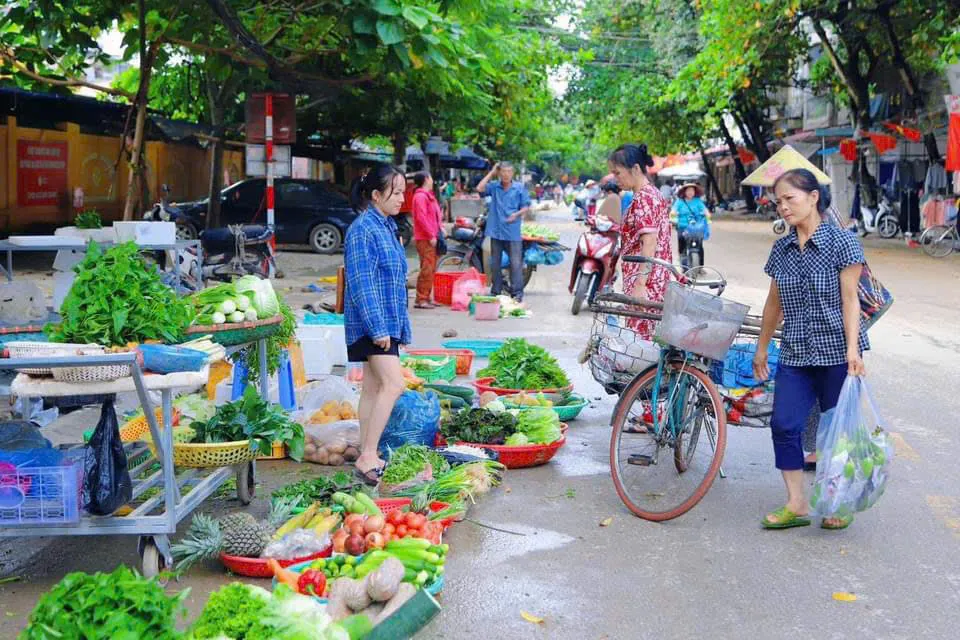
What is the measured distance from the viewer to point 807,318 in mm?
5270

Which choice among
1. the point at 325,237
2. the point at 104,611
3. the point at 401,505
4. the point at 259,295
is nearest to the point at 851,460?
the point at 401,505

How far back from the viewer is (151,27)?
48.3 feet

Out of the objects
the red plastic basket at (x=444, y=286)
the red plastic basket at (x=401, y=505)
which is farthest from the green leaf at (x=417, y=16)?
the red plastic basket at (x=444, y=286)

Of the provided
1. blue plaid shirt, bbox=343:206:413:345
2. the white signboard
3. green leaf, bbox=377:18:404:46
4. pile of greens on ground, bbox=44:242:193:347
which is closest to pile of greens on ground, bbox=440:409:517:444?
blue plaid shirt, bbox=343:206:413:345

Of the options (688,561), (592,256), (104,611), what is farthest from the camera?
(592,256)

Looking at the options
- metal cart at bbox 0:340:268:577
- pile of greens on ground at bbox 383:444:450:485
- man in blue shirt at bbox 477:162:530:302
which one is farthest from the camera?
man in blue shirt at bbox 477:162:530:302

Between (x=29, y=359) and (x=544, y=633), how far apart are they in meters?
2.23

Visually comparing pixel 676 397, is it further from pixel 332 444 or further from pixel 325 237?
pixel 325 237

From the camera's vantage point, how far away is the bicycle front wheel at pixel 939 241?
2388 cm

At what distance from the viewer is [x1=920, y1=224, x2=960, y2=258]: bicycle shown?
23.9 m

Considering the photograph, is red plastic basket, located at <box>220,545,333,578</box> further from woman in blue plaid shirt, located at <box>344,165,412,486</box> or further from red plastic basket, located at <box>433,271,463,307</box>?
red plastic basket, located at <box>433,271,463,307</box>

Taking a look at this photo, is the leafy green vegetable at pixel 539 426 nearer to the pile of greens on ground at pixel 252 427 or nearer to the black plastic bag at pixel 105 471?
the pile of greens on ground at pixel 252 427

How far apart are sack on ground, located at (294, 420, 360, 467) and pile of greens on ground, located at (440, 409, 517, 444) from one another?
572 mm

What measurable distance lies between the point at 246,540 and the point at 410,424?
74.8 inches
